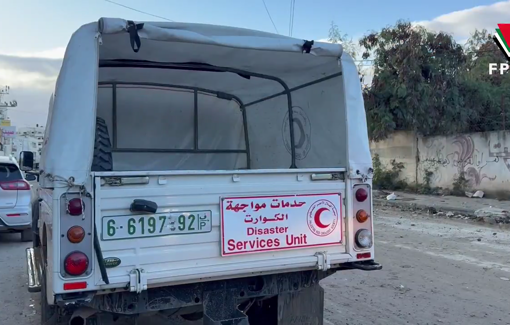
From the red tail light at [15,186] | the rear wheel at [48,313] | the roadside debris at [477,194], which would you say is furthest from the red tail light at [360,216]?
the roadside debris at [477,194]

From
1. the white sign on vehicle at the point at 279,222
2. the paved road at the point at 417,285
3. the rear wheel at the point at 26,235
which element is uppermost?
the white sign on vehicle at the point at 279,222

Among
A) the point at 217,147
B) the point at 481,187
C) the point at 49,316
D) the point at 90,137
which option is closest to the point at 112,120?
the point at 217,147

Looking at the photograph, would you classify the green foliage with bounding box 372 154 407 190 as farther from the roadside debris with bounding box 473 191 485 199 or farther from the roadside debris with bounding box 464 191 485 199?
the roadside debris with bounding box 473 191 485 199

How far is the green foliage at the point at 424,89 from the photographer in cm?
1739

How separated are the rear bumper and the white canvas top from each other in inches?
208

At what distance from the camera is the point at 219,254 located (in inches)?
142

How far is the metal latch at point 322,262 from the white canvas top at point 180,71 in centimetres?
70

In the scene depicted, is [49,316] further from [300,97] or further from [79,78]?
[300,97]

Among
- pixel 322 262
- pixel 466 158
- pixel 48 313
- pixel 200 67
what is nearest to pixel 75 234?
pixel 48 313

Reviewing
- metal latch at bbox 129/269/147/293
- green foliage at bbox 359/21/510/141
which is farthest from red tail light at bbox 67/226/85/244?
green foliage at bbox 359/21/510/141

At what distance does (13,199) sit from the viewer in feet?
32.0

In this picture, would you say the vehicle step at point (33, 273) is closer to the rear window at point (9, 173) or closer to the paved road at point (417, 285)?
the paved road at point (417, 285)

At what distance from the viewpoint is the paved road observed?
543 cm

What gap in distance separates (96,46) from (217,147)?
3.12 m
